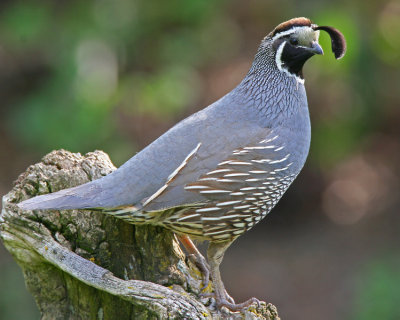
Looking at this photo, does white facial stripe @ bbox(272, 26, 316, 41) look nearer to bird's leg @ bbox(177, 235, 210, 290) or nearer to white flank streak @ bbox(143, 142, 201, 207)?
white flank streak @ bbox(143, 142, 201, 207)

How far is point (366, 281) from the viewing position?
21.8 feet

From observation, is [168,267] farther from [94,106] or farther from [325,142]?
[325,142]

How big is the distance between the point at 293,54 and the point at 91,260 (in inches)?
69.3

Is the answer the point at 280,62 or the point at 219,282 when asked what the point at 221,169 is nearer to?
the point at 219,282

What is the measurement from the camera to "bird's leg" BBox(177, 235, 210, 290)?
→ 12.7 ft

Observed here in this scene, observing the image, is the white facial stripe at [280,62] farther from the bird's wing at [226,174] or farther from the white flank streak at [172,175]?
the white flank streak at [172,175]

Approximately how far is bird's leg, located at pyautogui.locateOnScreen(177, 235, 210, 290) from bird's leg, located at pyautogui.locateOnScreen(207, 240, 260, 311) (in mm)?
56

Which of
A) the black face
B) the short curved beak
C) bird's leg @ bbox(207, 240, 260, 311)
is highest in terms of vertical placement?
the black face

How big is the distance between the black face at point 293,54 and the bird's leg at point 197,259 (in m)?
1.26

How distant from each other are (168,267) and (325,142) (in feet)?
13.0

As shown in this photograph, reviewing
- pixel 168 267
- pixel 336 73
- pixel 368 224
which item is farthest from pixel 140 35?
pixel 168 267

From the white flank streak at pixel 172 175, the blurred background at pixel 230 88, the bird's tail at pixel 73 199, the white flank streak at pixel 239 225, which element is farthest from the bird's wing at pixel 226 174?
the blurred background at pixel 230 88

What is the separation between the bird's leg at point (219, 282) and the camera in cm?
373

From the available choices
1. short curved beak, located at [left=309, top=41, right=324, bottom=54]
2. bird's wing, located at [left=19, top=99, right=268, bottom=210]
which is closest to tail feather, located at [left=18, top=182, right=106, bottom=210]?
bird's wing, located at [left=19, top=99, right=268, bottom=210]
